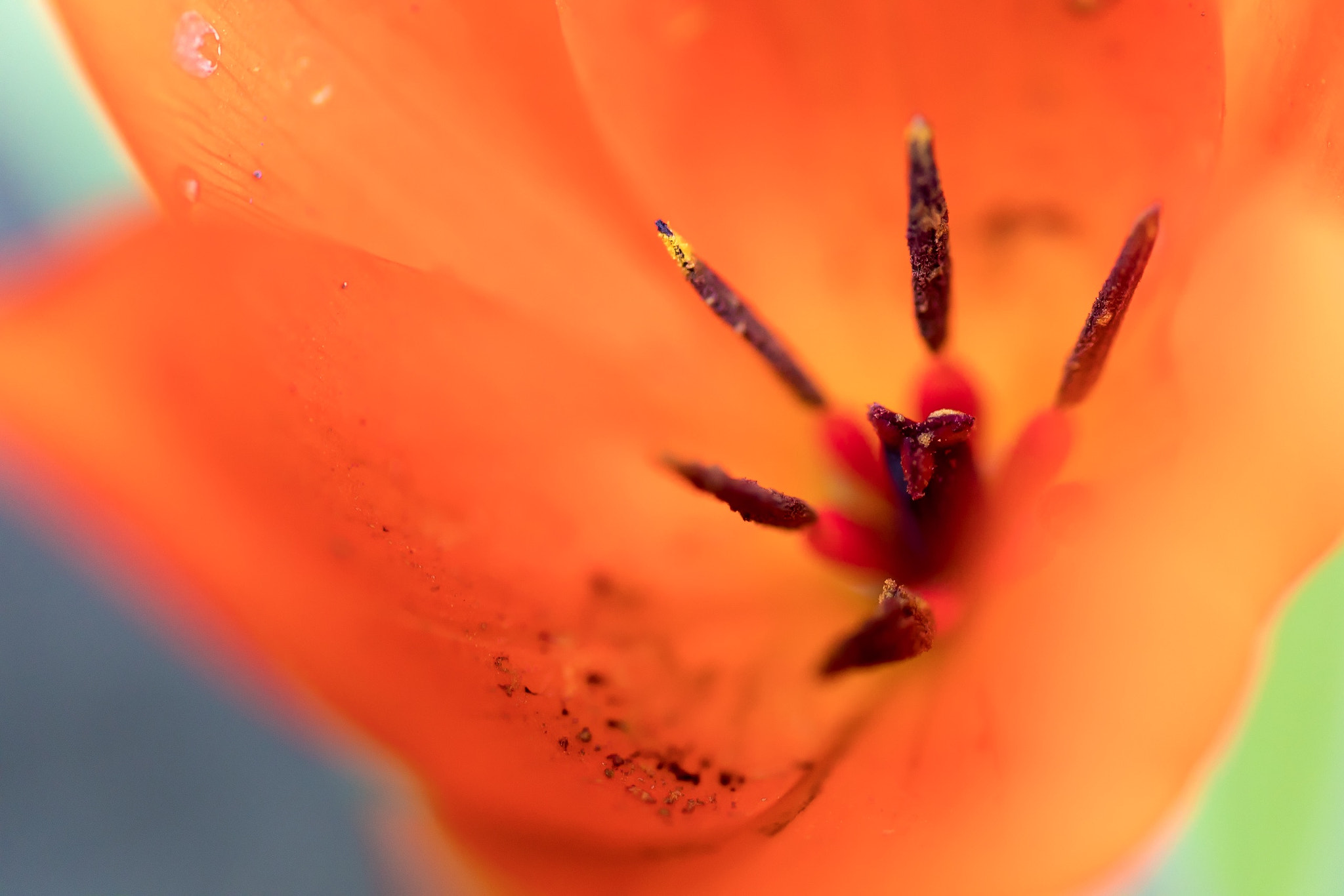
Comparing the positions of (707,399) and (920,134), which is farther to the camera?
(707,399)

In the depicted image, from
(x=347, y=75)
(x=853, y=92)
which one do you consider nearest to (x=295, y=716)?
(x=347, y=75)

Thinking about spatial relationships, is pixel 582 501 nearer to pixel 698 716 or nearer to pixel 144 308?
pixel 698 716

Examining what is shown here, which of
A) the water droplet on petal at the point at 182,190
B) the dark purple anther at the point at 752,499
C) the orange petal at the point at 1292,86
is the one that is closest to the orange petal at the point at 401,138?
the water droplet on petal at the point at 182,190

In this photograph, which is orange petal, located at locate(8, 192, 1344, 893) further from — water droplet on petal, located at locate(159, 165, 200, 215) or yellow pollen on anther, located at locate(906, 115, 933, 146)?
yellow pollen on anther, located at locate(906, 115, 933, 146)

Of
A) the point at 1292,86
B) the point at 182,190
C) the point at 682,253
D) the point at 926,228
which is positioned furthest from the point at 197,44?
the point at 1292,86

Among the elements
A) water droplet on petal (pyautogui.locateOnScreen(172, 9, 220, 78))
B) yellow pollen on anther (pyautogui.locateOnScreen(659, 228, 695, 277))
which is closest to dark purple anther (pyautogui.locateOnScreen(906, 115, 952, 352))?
yellow pollen on anther (pyautogui.locateOnScreen(659, 228, 695, 277))

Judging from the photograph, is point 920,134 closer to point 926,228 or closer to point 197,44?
point 926,228

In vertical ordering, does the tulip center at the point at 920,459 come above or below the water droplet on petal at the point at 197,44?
above

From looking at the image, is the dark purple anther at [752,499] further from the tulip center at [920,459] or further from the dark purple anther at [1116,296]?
the dark purple anther at [1116,296]
